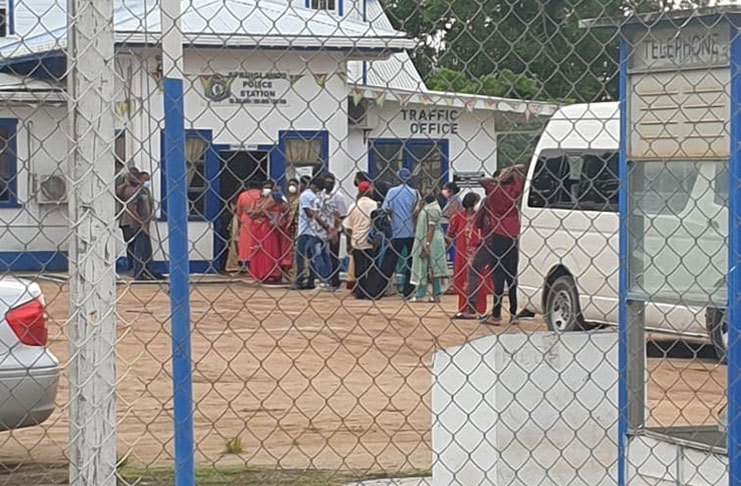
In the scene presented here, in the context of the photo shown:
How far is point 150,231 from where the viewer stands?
910cm

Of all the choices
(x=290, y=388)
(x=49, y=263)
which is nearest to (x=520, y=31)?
(x=49, y=263)

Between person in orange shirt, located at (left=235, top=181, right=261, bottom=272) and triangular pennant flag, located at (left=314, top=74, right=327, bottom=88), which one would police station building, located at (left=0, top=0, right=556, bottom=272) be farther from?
person in orange shirt, located at (left=235, top=181, right=261, bottom=272)

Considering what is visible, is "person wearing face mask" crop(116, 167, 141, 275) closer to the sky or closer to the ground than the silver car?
closer to the sky

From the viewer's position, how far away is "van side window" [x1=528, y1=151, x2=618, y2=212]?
11.6 meters

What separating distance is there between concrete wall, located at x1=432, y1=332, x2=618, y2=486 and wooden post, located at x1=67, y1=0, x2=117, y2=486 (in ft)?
5.48

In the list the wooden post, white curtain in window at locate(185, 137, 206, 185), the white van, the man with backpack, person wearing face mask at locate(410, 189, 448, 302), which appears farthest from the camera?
person wearing face mask at locate(410, 189, 448, 302)

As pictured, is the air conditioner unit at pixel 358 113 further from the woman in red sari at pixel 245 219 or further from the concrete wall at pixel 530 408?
the concrete wall at pixel 530 408

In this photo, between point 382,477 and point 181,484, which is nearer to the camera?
point 181,484

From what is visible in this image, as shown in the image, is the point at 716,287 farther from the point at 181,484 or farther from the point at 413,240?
the point at 413,240

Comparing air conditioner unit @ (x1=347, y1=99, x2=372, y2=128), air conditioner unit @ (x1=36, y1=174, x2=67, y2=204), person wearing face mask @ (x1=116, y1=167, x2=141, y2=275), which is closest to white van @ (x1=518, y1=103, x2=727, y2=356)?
person wearing face mask @ (x1=116, y1=167, x2=141, y2=275)

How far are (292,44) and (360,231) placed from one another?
1313 cm

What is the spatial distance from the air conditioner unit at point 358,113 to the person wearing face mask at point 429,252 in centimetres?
142

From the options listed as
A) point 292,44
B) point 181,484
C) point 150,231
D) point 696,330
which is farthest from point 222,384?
point 181,484

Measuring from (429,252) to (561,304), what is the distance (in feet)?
15.7
